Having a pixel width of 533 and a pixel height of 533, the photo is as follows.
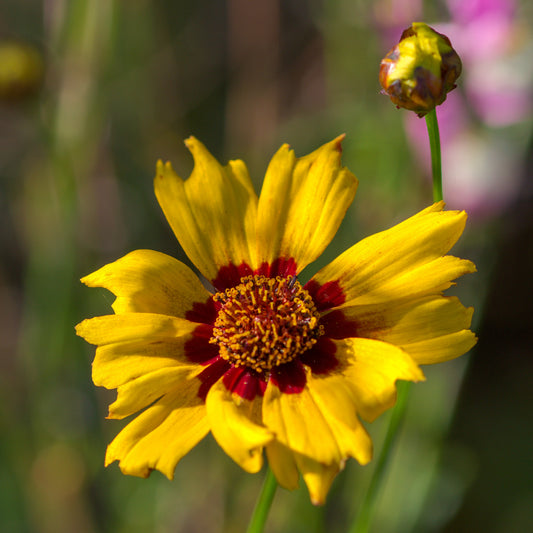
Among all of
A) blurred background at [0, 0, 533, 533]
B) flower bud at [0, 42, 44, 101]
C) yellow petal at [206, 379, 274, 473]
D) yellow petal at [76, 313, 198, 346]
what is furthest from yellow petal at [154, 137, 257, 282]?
flower bud at [0, 42, 44, 101]

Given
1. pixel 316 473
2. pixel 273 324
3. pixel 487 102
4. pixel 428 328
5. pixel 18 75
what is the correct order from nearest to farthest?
pixel 316 473
pixel 428 328
pixel 273 324
pixel 18 75
pixel 487 102

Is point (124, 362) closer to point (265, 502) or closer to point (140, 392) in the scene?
point (140, 392)

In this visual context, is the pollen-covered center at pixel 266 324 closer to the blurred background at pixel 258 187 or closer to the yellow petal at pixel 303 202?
the yellow petal at pixel 303 202

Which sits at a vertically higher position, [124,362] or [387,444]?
[124,362]

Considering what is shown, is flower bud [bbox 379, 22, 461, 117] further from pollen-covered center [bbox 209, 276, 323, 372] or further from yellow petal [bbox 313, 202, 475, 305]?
pollen-covered center [bbox 209, 276, 323, 372]

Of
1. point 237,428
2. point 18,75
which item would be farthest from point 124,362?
point 18,75

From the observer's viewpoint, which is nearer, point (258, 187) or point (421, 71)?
point (421, 71)
